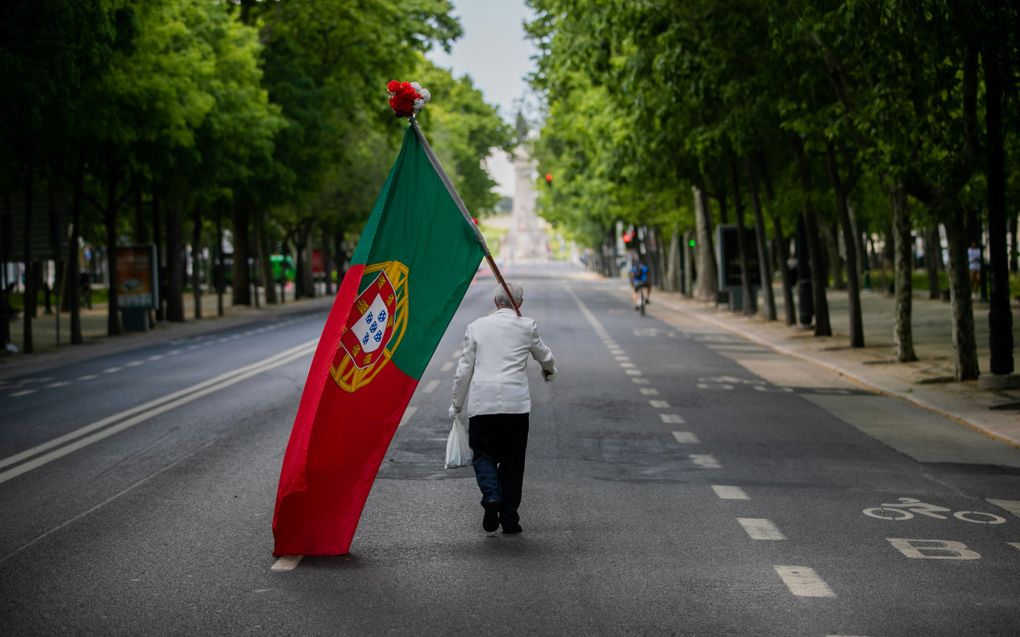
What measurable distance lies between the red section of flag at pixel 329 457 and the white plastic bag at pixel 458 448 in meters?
0.51

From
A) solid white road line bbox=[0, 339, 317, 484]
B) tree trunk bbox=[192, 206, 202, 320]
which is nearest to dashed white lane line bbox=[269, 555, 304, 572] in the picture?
solid white road line bbox=[0, 339, 317, 484]

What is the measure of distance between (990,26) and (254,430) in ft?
30.2

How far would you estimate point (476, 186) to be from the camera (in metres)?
104

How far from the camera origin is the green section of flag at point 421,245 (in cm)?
869

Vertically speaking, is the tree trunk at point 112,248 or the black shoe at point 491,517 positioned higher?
the tree trunk at point 112,248

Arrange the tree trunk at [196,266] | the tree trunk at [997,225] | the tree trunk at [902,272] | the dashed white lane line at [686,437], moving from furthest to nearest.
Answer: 1. the tree trunk at [196,266]
2. the tree trunk at [902,272]
3. the tree trunk at [997,225]
4. the dashed white lane line at [686,437]

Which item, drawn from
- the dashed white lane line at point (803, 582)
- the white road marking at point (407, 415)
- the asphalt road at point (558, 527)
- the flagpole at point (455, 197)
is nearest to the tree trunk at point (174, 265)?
the asphalt road at point (558, 527)

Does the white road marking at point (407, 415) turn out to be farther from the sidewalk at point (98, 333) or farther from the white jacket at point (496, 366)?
the sidewalk at point (98, 333)

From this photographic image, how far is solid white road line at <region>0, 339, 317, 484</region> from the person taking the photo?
1284 centimetres

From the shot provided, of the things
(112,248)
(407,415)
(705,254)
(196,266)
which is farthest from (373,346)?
(705,254)

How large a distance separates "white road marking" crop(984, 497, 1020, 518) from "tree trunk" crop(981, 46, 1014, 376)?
8.00 meters

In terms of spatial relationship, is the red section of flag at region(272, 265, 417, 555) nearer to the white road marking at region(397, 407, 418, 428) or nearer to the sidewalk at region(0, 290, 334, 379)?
the white road marking at region(397, 407, 418, 428)

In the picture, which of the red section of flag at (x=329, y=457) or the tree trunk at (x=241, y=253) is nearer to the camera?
the red section of flag at (x=329, y=457)

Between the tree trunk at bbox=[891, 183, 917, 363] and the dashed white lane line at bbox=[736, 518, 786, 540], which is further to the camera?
the tree trunk at bbox=[891, 183, 917, 363]
